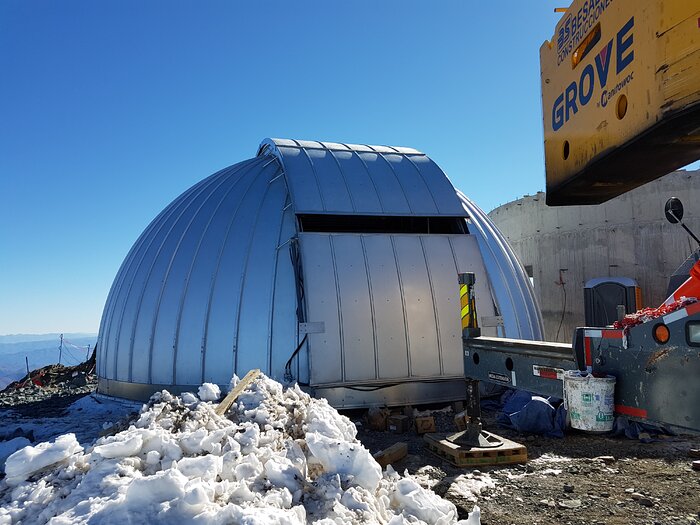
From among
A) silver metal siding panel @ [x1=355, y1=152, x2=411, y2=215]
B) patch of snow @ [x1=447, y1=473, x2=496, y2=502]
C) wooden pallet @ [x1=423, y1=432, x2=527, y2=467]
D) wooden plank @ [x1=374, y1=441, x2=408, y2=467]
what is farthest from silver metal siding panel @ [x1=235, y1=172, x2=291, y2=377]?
patch of snow @ [x1=447, y1=473, x2=496, y2=502]

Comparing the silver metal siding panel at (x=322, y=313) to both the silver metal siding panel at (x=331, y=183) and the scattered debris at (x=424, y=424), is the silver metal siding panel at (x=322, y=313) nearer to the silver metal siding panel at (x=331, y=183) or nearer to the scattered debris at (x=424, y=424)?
the silver metal siding panel at (x=331, y=183)

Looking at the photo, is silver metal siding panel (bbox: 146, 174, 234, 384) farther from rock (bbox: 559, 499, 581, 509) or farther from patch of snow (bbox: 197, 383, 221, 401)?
rock (bbox: 559, 499, 581, 509)

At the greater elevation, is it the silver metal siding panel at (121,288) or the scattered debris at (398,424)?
the silver metal siding panel at (121,288)

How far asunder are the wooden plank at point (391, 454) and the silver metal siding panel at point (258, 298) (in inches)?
108

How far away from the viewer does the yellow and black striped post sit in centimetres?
641

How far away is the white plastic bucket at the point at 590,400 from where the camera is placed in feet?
11.4

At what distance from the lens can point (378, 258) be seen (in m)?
9.09

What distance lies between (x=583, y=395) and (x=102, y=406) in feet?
30.2

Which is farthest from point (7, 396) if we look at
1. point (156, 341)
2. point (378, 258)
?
point (378, 258)

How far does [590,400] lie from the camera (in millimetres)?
3568

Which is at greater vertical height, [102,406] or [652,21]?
[652,21]

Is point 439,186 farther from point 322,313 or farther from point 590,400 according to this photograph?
point 590,400

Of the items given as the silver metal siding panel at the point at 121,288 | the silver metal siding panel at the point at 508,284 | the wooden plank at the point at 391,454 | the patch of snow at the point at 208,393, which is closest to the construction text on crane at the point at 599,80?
the wooden plank at the point at 391,454

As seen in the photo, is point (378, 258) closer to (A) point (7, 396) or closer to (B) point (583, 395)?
(B) point (583, 395)
